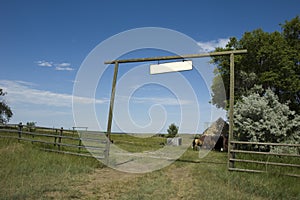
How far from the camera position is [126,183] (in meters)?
5.40

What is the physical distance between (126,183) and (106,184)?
1.66ft

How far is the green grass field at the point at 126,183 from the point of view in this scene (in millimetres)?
4379

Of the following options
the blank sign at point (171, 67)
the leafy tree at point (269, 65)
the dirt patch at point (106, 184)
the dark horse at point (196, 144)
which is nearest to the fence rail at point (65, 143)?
the dirt patch at point (106, 184)

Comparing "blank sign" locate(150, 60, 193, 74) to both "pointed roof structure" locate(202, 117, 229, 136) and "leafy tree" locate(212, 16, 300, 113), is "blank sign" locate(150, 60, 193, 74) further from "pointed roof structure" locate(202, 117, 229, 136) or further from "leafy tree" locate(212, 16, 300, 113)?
"pointed roof structure" locate(202, 117, 229, 136)

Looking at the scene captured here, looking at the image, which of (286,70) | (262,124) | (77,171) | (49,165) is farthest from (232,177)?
(286,70)

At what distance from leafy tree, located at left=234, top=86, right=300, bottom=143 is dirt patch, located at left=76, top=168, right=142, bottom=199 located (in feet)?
34.1

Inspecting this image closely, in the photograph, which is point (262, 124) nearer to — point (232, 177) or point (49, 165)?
point (232, 177)

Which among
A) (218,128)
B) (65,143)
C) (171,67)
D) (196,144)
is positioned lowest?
(196,144)

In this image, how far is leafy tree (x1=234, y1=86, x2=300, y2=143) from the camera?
13438mm

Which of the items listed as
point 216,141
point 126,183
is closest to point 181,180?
point 126,183

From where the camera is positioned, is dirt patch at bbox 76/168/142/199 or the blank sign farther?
the blank sign

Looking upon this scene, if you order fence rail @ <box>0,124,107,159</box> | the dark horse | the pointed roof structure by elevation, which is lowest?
the dark horse

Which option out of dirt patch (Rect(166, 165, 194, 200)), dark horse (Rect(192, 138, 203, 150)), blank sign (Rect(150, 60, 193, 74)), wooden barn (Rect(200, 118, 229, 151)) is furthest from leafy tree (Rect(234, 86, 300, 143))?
blank sign (Rect(150, 60, 193, 74))

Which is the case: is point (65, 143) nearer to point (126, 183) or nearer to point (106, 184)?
point (106, 184)
